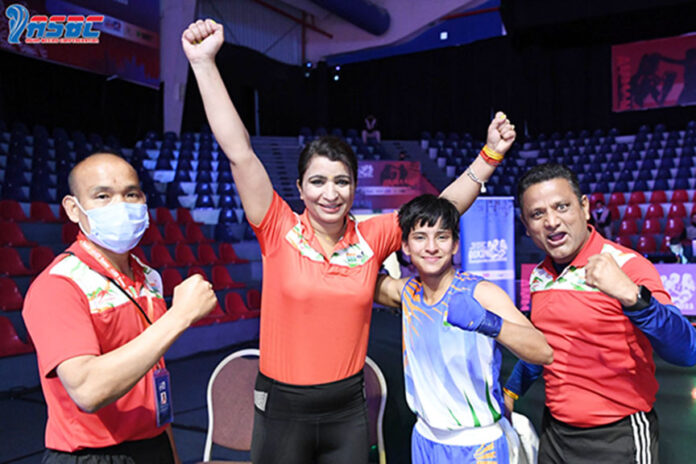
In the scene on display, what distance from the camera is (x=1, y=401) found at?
447 centimetres

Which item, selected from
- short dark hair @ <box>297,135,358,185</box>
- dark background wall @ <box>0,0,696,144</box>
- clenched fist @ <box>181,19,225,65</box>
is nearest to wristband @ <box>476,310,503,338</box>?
short dark hair @ <box>297,135,358,185</box>

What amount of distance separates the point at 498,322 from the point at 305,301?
2.10 ft

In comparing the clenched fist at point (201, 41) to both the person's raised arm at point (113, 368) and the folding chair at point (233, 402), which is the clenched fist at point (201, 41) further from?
the folding chair at point (233, 402)

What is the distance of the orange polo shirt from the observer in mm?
1768

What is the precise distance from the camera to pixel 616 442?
172cm

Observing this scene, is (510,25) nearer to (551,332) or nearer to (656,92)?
(656,92)

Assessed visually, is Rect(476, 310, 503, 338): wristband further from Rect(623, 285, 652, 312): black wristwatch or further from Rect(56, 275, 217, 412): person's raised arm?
Rect(56, 275, 217, 412): person's raised arm

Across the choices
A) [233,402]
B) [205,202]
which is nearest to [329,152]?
[233,402]

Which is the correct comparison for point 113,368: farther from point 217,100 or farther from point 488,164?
point 488,164

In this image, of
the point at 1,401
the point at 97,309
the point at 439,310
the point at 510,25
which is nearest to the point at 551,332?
the point at 439,310

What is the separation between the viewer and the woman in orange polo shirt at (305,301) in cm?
174

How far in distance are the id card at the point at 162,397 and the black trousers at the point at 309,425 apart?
0.36 m

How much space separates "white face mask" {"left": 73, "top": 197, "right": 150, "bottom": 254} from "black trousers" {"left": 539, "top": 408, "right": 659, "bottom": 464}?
62.1 inches

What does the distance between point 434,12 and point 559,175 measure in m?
16.3
